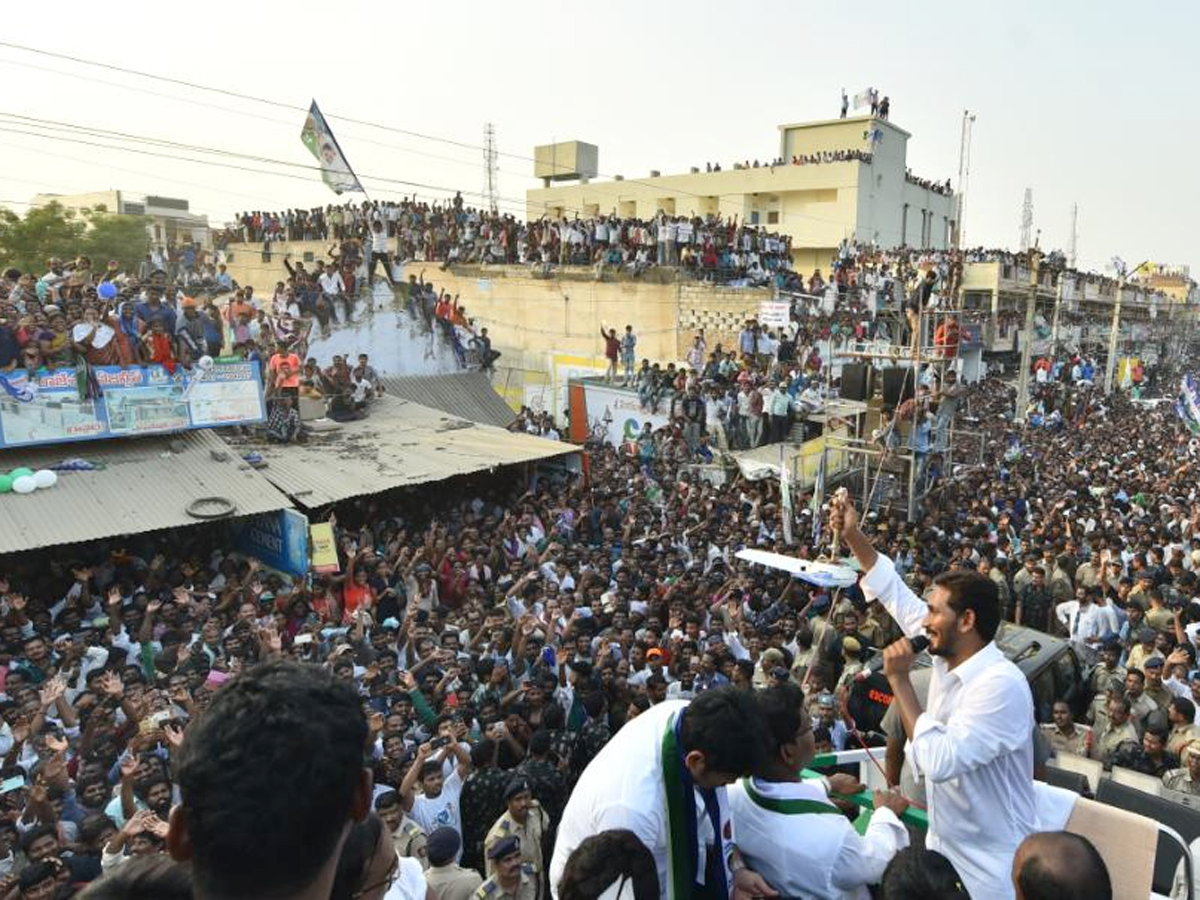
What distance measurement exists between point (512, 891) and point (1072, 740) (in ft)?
14.3

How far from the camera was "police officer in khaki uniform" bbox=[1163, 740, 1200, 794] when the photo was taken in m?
5.18

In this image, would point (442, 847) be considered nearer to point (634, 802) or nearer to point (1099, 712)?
point (634, 802)

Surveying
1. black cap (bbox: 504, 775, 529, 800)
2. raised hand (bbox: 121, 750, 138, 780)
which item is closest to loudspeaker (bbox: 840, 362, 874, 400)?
black cap (bbox: 504, 775, 529, 800)

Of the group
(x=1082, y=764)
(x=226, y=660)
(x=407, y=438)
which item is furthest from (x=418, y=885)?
(x=407, y=438)

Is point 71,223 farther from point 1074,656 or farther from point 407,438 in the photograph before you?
point 1074,656

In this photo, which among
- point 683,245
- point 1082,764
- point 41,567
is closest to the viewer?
point 1082,764

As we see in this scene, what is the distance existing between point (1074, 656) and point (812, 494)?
7637mm

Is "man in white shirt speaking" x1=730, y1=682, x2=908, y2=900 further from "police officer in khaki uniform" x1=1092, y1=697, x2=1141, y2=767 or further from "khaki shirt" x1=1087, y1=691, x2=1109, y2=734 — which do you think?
"khaki shirt" x1=1087, y1=691, x2=1109, y2=734

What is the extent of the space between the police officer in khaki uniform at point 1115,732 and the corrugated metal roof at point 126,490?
9.05 meters

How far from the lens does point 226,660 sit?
7.34 meters

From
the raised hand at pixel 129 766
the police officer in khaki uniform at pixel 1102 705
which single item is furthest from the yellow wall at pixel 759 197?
the raised hand at pixel 129 766

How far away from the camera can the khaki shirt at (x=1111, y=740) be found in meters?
5.98

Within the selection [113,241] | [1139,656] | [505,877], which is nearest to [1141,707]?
[1139,656]

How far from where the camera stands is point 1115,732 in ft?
20.1
